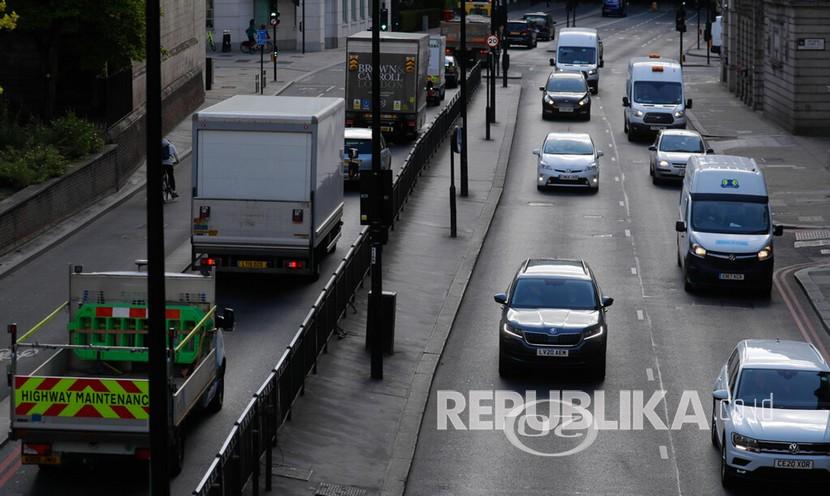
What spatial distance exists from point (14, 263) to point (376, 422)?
506 inches

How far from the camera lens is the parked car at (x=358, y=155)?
41.3 metres

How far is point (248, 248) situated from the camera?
28359 millimetres

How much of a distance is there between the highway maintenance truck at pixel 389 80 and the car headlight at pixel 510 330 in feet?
88.1

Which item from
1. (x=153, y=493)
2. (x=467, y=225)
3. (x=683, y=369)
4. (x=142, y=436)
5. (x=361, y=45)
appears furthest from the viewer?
(x=361, y=45)

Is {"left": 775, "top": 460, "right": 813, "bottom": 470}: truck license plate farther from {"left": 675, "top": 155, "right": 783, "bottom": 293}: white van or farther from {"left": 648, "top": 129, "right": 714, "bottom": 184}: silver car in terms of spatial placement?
{"left": 648, "top": 129, "right": 714, "bottom": 184}: silver car

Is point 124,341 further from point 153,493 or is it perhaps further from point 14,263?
point 14,263

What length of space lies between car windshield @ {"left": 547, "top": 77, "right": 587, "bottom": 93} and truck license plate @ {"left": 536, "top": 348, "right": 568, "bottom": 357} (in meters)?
37.9

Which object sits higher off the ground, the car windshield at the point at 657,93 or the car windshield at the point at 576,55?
the car windshield at the point at 576,55

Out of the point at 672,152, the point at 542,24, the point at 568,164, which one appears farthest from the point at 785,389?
the point at 542,24

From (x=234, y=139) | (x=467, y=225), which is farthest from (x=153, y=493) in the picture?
(x=467, y=225)

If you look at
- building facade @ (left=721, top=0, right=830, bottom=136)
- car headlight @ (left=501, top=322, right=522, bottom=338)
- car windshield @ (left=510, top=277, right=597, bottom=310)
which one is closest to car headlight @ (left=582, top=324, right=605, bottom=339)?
car windshield @ (left=510, top=277, right=597, bottom=310)

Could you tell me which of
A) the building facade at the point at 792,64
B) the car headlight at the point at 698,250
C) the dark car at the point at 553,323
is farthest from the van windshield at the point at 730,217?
the building facade at the point at 792,64

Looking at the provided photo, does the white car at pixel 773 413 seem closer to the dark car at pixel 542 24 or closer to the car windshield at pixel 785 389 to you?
the car windshield at pixel 785 389

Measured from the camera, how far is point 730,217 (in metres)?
31.3
